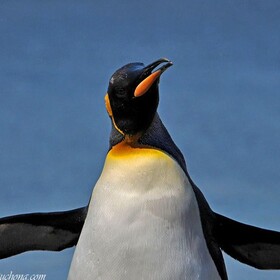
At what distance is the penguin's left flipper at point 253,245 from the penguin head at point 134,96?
1277 millimetres

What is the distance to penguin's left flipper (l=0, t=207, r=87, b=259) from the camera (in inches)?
268

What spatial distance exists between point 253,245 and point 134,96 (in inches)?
71.2

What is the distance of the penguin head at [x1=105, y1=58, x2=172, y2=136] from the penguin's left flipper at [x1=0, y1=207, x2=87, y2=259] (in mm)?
1223

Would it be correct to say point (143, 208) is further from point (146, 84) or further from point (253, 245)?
point (253, 245)

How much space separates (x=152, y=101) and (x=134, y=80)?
22 centimetres

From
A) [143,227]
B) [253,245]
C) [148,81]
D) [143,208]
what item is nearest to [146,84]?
[148,81]

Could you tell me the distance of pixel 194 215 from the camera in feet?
19.6

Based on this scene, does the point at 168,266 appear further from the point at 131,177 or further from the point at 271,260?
the point at 271,260

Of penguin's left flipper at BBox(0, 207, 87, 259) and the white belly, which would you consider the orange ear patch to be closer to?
the white belly

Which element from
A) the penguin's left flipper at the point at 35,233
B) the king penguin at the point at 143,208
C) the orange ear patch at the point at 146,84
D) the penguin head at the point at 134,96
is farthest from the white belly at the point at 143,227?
the penguin's left flipper at the point at 35,233

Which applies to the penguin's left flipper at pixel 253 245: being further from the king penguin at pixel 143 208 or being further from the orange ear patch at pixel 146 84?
the orange ear patch at pixel 146 84

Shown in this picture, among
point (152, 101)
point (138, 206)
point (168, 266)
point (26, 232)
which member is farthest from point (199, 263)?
point (26, 232)

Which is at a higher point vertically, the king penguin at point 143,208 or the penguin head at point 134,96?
the penguin head at point 134,96

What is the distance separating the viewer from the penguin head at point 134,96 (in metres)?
5.79
